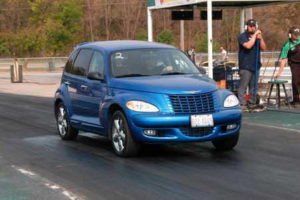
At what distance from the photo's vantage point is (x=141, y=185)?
7.02 m

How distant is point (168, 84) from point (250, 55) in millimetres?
5499

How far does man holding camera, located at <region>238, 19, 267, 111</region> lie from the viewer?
1351 centimetres

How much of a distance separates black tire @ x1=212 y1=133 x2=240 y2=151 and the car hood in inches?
33.9

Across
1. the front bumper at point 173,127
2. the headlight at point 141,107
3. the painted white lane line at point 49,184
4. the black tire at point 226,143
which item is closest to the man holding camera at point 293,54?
the black tire at point 226,143

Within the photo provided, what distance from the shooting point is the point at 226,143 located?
30.3 ft

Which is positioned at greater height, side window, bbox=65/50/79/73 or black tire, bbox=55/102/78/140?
side window, bbox=65/50/79/73

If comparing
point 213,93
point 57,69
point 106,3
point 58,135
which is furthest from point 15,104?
point 106,3

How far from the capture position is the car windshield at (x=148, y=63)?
30.7 feet

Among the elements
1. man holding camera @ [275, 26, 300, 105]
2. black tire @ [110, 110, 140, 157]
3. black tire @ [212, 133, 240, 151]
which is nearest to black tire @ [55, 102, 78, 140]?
black tire @ [110, 110, 140, 157]

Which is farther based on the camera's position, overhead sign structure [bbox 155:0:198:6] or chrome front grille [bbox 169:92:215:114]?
overhead sign structure [bbox 155:0:198:6]

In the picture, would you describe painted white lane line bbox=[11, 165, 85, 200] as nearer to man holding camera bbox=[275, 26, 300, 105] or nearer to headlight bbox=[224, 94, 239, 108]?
headlight bbox=[224, 94, 239, 108]

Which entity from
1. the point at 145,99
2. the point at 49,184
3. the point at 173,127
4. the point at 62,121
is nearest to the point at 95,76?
the point at 145,99

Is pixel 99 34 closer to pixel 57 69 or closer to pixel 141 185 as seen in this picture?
pixel 57 69

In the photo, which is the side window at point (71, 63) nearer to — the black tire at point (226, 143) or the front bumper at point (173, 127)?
the front bumper at point (173, 127)
